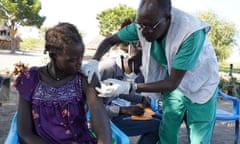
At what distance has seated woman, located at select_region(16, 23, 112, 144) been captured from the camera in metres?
1.55

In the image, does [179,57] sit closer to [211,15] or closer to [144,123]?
[144,123]

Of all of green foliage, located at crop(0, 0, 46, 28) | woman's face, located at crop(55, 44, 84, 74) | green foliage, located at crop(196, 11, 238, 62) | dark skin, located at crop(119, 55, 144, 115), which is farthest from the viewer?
green foliage, located at crop(196, 11, 238, 62)

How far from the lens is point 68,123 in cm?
158

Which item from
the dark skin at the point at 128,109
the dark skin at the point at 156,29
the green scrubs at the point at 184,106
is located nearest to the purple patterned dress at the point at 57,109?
the dark skin at the point at 156,29

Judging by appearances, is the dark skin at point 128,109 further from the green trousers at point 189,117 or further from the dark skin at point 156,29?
the dark skin at point 156,29

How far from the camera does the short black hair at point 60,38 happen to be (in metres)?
1.52

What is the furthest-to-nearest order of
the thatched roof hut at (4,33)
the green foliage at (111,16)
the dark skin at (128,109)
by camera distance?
the green foliage at (111,16), the thatched roof hut at (4,33), the dark skin at (128,109)

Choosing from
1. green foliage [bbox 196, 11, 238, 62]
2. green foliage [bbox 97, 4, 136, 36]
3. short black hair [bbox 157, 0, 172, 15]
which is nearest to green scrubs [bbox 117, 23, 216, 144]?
short black hair [bbox 157, 0, 172, 15]

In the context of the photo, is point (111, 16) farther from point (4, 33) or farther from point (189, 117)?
point (189, 117)

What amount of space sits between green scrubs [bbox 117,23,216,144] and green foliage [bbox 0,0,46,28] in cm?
2788

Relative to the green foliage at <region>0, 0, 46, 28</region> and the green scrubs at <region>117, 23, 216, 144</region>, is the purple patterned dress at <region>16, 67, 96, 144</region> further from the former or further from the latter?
the green foliage at <region>0, 0, 46, 28</region>

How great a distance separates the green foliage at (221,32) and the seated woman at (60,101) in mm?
30671

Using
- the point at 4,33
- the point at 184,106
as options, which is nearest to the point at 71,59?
the point at 184,106

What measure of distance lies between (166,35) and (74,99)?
0.61 m
